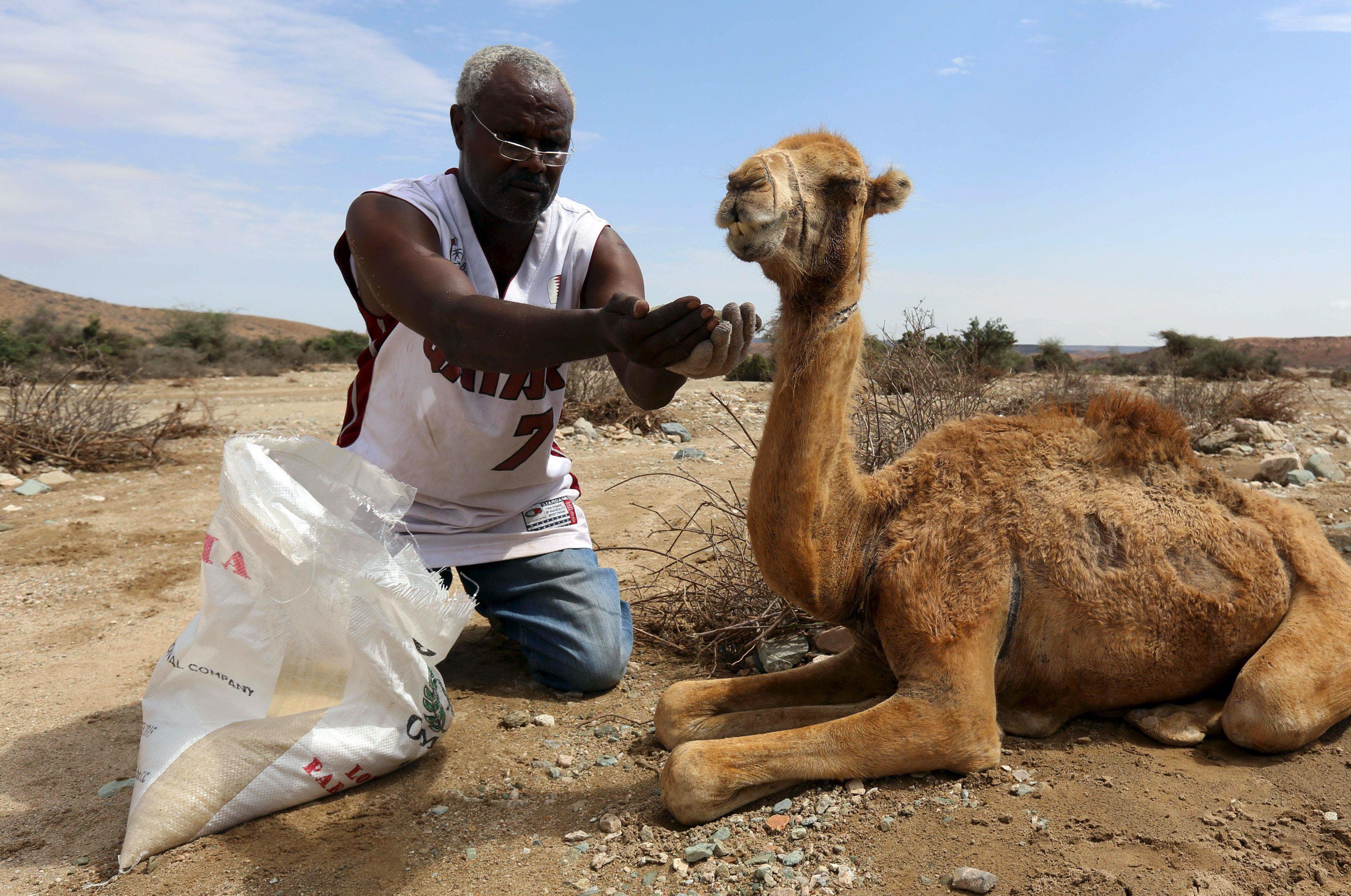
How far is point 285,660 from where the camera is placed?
2826 millimetres

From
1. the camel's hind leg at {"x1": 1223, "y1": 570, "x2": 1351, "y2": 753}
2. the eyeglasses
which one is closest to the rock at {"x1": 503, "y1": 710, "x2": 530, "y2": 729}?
the eyeglasses

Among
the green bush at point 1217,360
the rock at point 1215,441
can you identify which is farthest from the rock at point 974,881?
A: the green bush at point 1217,360

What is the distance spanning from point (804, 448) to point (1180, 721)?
1.64m

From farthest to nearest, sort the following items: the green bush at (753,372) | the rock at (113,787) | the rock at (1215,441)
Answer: the green bush at (753,372), the rock at (1215,441), the rock at (113,787)

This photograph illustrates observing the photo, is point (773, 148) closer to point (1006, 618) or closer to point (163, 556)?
point (1006, 618)

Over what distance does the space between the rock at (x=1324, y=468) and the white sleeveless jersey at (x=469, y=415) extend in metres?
6.34

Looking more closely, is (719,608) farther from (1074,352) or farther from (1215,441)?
(1074,352)

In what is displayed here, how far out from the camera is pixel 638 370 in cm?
317

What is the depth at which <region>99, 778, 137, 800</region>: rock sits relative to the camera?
2.95 meters

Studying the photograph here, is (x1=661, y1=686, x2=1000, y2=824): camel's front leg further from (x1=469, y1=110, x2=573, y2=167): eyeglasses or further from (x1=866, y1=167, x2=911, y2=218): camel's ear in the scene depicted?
(x1=469, y1=110, x2=573, y2=167): eyeglasses

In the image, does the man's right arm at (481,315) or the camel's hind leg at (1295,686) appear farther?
the camel's hind leg at (1295,686)

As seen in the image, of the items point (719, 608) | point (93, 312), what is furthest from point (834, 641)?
point (93, 312)

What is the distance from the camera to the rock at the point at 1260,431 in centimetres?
945

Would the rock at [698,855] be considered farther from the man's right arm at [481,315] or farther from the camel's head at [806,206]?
the camel's head at [806,206]
